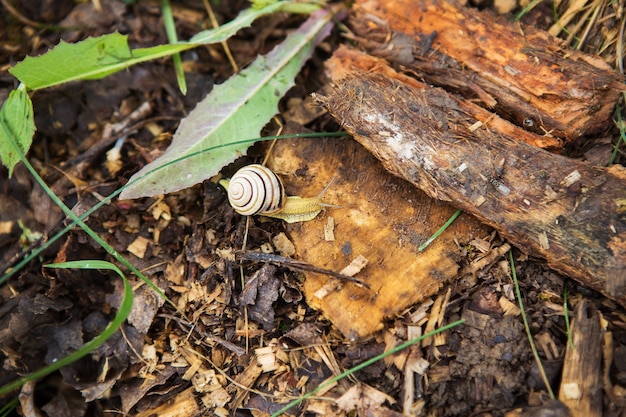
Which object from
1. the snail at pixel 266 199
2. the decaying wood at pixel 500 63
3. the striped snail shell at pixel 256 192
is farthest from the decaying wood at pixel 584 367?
the striped snail shell at pixel 256 192

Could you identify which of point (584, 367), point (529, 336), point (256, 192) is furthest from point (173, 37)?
point (584, 367)

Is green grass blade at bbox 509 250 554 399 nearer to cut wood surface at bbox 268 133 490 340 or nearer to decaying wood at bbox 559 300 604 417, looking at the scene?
decaying wood at bbox 559 300 604 417

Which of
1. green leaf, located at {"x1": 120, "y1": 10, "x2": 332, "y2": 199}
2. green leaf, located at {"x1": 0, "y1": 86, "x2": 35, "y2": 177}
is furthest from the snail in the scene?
green leaf, located at {"x1": 0, "y1": 86, "x2": 35, "y2": 177}

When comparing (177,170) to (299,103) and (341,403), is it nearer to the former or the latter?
(299,103)

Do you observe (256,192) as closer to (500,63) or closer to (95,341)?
(95,341)

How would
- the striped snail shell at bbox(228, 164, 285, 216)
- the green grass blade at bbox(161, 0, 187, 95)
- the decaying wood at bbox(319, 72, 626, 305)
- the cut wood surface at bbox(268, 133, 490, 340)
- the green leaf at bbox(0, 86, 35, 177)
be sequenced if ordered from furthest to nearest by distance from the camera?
the green grass blade at bbox(161, 0, 187, 95), the green leaf at bbox(0, 86, 35, 177), the striped snail shell at bbox(228, 164, 285, 216), the cut wood surface at bbox(268, 133, 490, 340), the decaying wood at bbox(319, 72, 626, 305)

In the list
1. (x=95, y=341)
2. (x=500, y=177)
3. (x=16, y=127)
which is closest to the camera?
(x=95, y=341)

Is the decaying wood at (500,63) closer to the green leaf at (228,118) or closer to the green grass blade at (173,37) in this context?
the green leaf at (228,118)
